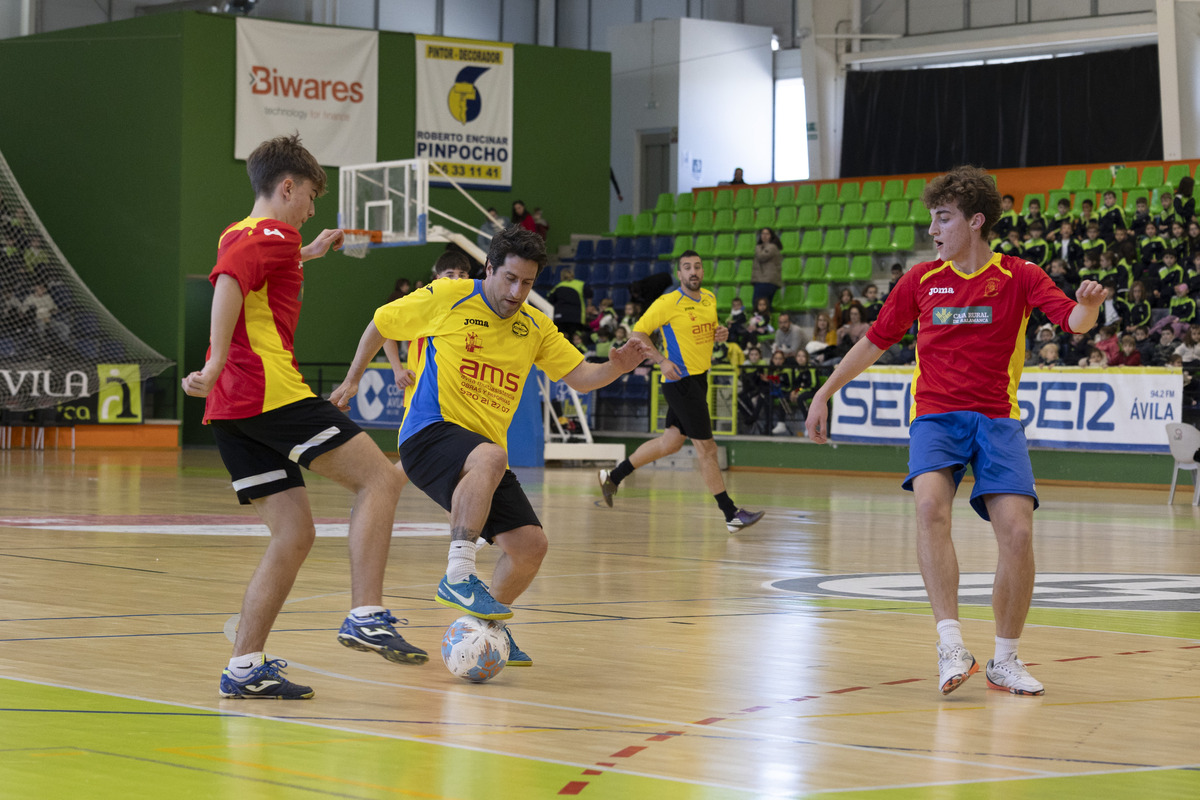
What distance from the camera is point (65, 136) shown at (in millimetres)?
30328

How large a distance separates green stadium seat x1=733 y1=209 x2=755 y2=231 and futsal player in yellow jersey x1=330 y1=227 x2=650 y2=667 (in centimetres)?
2367

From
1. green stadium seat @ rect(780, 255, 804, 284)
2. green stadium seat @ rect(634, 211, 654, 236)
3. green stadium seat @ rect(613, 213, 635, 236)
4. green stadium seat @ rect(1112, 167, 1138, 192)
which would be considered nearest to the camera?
green stadium seat @ rect(1112, 167, 1138, 192)

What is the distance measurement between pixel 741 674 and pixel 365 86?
84.7 feet

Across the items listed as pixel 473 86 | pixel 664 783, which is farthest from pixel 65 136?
pixel 664 783

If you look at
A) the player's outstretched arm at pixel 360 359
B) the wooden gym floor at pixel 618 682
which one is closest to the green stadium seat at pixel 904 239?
the wooden gym floor at pixel 618 682

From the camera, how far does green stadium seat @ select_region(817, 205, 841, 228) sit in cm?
2820

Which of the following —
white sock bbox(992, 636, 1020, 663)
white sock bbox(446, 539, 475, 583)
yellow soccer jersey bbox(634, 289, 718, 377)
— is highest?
yellow soccer jersey bbox(634, 289, 718, 377)

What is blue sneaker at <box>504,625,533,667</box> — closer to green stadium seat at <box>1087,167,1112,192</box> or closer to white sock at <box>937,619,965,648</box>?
white sock at <box>937,619,965,648</box>

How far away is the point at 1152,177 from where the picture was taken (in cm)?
2544

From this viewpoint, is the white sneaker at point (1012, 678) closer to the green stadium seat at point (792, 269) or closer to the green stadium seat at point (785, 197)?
the green stadium seat at point (792, 269)

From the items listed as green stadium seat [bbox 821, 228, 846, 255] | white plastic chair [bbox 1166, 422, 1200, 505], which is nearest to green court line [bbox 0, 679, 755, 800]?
white plastic chair [bbox 1166, 422, 1200, 505]

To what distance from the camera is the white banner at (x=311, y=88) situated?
29031 millimetres

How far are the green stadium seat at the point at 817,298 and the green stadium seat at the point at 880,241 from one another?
1.07 m

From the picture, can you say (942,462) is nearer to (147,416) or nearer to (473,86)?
(147,416)
